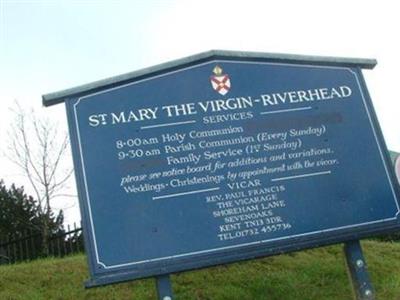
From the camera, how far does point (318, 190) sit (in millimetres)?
6383

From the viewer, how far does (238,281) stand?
25.8 ft

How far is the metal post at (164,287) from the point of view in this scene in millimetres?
5846

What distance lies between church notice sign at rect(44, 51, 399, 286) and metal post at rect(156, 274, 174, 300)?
0.45 ft

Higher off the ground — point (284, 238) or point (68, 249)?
point (68, 249)

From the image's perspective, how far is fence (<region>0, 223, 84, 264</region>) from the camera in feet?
40.8

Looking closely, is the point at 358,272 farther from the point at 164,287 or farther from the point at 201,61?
the point at 201,61

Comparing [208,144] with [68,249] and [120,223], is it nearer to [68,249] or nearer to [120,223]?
[120,223]

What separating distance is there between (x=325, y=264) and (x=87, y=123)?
3985mm

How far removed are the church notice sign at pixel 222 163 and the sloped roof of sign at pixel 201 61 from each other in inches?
0.5

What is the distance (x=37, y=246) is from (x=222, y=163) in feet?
25.8

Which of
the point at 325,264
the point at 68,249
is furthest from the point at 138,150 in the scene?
the point at 68,249

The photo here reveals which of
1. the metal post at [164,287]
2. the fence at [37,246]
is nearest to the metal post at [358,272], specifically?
the metal post at [164,287]

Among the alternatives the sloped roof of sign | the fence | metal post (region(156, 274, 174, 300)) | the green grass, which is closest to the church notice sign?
the sloped roof of sign

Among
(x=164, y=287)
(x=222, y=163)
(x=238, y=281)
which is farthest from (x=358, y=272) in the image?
(x=164, y=287)
